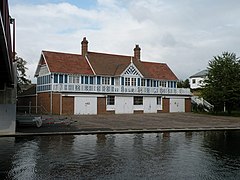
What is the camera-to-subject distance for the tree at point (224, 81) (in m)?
41.6

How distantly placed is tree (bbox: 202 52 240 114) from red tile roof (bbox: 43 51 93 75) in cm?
1521

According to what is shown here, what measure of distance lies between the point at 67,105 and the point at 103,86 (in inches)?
216

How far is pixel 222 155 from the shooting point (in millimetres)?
14234

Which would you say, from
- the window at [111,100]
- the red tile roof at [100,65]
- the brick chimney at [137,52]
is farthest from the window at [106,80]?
the brick chimney at [137,52]

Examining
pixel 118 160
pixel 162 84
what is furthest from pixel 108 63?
pixel 118 160

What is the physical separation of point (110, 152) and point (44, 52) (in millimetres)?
30559

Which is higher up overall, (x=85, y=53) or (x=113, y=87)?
(x=85, y=53)

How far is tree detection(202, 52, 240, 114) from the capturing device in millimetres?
41562

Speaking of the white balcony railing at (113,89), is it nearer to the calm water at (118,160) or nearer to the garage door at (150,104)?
the garage door at (150,104)

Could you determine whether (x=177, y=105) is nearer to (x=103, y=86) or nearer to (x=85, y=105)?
(x=103, y=86)

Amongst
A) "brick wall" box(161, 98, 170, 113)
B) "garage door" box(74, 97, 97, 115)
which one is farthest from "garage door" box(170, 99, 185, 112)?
"garage door" box(74, 97, 97, 115)

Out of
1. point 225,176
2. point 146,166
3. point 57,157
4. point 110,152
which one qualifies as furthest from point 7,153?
point 225,176

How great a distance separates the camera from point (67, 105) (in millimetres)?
38906

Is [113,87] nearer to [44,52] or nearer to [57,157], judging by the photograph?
[44,52]
